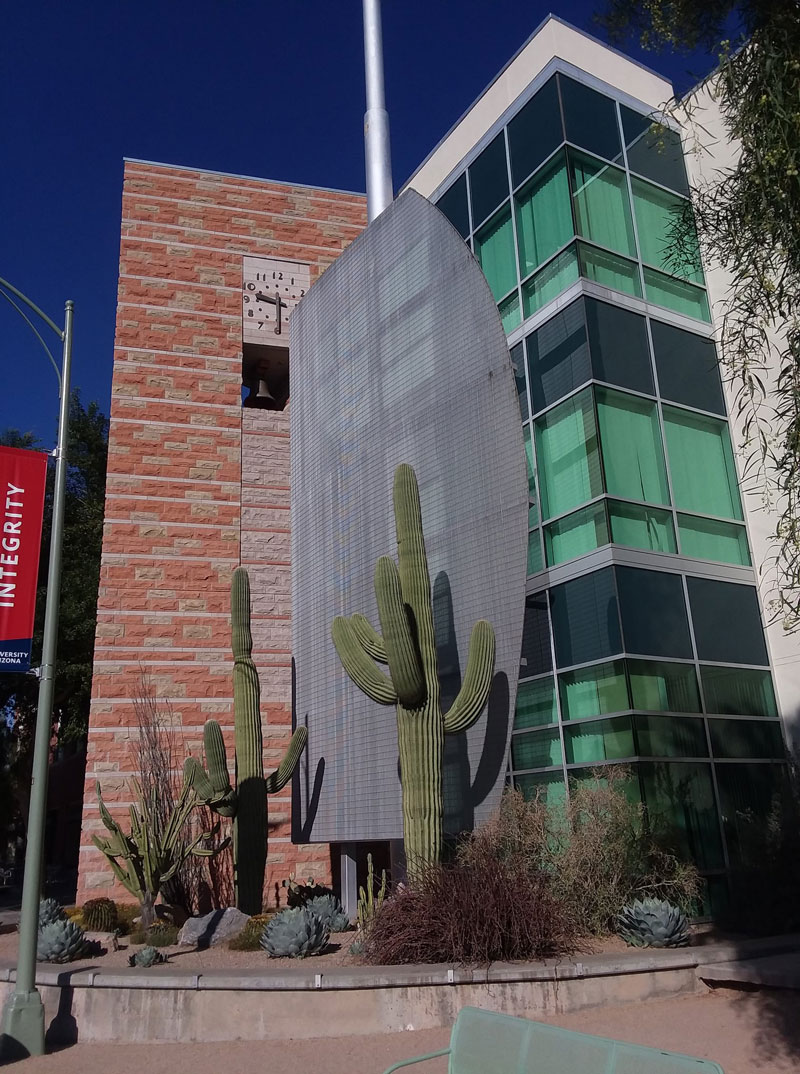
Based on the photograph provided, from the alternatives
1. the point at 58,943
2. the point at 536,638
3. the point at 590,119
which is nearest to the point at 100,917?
the point at 58,943

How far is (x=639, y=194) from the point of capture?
50.9 feet

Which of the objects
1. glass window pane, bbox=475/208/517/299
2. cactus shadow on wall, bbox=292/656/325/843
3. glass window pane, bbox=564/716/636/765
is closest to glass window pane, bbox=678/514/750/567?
glass window pane, bbox=564/716/636/765

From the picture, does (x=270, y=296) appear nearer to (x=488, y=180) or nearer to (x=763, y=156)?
(x=488, y=180)

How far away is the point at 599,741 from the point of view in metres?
12.2

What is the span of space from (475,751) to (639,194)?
9.75 metres

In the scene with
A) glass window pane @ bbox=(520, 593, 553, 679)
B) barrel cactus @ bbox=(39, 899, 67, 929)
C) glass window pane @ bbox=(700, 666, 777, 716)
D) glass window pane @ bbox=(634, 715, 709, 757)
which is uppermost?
glass window pane @ bbox=(520, 593, 553, 679)

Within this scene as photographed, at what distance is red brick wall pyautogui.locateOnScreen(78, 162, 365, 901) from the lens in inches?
675

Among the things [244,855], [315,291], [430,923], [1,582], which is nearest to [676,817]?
[430,923]

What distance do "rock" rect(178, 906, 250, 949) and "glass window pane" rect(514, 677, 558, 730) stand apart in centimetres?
469

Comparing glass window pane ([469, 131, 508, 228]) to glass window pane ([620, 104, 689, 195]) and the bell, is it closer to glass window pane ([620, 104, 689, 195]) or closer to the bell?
glass window pane ([620, 104, 689, 195])

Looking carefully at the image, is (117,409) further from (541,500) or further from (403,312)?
(541,500)

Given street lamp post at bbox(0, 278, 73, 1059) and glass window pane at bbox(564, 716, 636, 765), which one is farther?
glass window pane at bbox(564, 716, 636, 765)

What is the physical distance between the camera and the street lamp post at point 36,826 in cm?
834

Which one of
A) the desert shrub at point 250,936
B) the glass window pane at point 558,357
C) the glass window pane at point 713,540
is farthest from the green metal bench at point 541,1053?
the glass window pane at point 558,357
